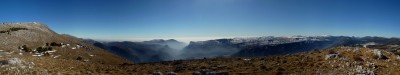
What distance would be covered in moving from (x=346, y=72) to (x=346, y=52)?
971 centimetres

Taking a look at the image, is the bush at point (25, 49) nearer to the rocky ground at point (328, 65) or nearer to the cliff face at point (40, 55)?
the cliff face at point (40, 55)

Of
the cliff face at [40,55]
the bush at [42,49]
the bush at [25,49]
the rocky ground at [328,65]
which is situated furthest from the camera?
the bush at [42,49]

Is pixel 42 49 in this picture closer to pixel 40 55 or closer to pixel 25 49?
pixel 25 49

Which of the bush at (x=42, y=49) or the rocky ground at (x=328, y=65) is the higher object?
the bush at (x=42, y=49)

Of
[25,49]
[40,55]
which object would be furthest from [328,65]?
[25,49]

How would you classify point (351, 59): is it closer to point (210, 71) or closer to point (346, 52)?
point (346, 52)

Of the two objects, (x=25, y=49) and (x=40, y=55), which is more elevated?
(x=25, y=49)

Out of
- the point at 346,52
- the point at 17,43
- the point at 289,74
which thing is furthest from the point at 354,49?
the point at 17,43

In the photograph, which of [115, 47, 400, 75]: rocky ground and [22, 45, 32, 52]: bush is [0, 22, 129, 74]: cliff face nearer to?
[22, 45, 32, 52]: bush

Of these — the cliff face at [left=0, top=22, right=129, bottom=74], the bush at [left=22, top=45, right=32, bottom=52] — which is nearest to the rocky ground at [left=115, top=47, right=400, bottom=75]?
the cliff face at [left=0, top=22, right=129, bottom=74]

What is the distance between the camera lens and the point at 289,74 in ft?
148

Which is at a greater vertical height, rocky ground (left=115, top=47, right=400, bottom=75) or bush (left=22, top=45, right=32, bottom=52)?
bush (left=22, top=45, right=32, bottom=52)

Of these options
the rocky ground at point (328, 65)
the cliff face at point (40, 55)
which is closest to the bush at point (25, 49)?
the cliff face at point (40, 55)

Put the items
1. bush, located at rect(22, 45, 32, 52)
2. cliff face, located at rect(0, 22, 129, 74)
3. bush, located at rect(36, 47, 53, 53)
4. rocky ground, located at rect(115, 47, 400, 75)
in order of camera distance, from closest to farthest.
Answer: cliff face, located at rect(0, 22, 129, 74) → rocky ground, located at rect(115, 47, 400, 75) → bush, located at rect(22, 45, 32, 52) → bush, located at rect(36, 47, 53, 53)
